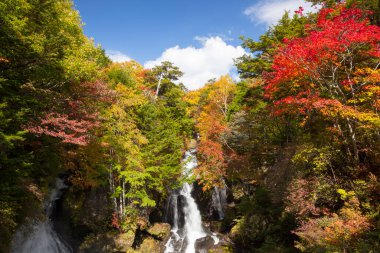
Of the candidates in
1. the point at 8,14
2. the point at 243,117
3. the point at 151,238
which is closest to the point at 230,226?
the point at 151,238

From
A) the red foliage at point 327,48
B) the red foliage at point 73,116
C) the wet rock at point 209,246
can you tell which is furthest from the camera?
the wet rock at point 209,246

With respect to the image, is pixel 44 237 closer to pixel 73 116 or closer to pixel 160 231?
pixel 73 116

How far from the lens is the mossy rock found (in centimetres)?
2134

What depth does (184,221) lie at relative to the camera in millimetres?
25062

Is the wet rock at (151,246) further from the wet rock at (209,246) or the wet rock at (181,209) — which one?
the wet rock at (181,209)

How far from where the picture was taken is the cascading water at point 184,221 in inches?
848

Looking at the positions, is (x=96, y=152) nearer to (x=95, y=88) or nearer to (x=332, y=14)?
(x=95, y=88)

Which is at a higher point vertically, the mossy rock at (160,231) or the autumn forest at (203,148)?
the autumn forest at (203,148)

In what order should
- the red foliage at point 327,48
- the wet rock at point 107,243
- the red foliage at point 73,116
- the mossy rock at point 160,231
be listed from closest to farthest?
1. the red foliage at point 73,116
2. the red foliage at point 327,48
3. the wet rock at point 107,243
4. the mossy rock at point 160,231

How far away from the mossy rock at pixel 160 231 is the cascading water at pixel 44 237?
21.5ft

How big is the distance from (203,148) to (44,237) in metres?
14.0

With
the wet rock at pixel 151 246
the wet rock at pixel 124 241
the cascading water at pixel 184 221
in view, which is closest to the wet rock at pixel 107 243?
the wet rock at pixel 124 241

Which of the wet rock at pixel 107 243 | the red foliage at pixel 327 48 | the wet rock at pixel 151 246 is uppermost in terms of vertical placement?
the red foliage at pixel 327 48

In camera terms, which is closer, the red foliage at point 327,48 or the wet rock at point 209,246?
the red foliage at point 327,48
